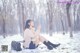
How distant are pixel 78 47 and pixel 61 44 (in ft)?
0.83

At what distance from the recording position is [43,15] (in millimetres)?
2592

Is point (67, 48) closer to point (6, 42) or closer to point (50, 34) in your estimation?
point (50, 34)

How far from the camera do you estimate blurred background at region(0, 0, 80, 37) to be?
2576 mm

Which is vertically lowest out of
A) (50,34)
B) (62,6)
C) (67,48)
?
(67,48)

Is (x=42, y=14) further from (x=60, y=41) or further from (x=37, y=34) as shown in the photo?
(x=60, y=41)

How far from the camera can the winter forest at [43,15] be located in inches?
101

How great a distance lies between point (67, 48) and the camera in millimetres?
2562

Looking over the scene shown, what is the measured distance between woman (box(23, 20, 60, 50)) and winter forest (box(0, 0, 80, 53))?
0.08m

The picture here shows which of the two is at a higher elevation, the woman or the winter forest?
the winter forest

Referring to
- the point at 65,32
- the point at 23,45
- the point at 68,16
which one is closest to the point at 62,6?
the point at 68,16

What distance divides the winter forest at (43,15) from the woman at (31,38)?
0.08m

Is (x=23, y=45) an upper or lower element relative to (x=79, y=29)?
lower

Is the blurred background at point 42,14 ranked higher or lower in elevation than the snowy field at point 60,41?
higher

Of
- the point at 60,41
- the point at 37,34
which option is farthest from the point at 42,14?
the point at 60,41
